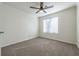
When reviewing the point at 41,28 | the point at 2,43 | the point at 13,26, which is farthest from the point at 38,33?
the point at 2,43

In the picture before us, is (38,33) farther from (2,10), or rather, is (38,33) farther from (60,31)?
(2,10)

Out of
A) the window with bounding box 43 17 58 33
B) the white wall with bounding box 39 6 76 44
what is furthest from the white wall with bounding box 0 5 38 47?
the white wall with bounding box 39 6 76 44

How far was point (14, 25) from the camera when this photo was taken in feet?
15.5

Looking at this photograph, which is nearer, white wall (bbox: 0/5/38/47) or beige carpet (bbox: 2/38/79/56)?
beige carpet (bbox: 2/38/79/56)

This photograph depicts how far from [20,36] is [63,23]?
10.1 feet

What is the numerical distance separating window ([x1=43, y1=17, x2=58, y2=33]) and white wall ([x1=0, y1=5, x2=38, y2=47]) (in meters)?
1.56

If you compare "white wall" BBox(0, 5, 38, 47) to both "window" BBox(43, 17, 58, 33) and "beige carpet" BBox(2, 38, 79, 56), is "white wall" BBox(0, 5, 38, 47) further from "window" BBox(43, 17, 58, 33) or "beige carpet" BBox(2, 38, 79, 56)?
"window" BBox(43, 17, 58, 33)

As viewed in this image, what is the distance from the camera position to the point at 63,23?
5.28 meters

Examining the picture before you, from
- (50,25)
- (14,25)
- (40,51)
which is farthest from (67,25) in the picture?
(14,25)

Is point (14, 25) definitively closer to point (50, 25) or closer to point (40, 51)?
point (40, 51)

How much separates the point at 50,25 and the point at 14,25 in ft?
10.5

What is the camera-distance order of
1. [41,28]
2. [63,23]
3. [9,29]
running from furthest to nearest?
[41,28], [63,23], [9,29]

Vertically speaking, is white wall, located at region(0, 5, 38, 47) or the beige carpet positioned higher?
white wall, located at region(0, 5, 38, 47)

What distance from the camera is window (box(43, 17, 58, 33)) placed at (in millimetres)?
6078
